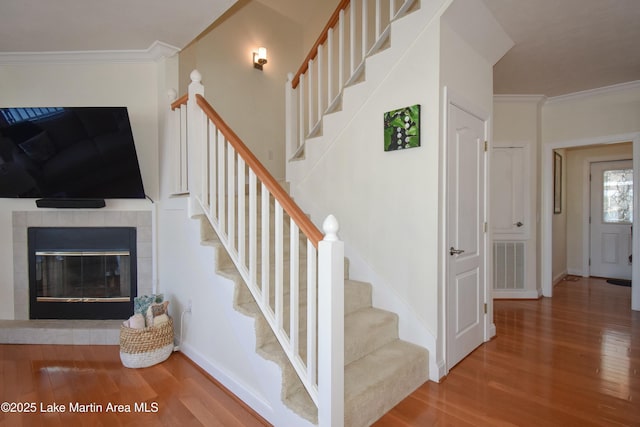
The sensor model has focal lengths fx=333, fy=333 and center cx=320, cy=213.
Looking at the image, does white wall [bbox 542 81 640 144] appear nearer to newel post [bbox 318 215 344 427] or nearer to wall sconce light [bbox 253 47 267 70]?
wall sconce light [bbox 253 47 267 70]

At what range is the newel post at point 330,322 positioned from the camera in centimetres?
147

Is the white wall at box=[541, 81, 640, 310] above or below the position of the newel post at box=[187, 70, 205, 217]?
above

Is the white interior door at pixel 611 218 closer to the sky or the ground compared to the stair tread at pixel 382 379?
closer to the sky

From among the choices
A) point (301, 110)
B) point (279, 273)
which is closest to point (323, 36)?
point (301, 110)

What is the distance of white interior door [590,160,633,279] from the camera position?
543 cm

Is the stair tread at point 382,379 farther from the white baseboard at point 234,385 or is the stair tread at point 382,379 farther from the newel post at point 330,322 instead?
the white baseboard at point 234,385

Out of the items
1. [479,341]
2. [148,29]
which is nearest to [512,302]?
[479,341]

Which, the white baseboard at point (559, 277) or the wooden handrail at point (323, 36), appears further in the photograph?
the white baseboard at point (559, 277)

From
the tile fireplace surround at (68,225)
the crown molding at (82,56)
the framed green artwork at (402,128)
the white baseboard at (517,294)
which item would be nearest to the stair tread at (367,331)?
the framed green artwork at (402,128)

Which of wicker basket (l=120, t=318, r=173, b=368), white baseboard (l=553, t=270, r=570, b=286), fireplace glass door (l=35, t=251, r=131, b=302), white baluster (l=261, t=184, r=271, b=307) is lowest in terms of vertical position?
white baseboard (l=553, t=270, r=570, b=286)

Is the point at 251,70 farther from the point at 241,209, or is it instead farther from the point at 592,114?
the point at 592,114

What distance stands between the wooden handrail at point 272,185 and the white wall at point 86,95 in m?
0.96

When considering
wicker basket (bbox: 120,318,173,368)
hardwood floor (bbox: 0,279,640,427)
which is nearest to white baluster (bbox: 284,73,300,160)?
wicker basket (bbox: 120,318,173,368)

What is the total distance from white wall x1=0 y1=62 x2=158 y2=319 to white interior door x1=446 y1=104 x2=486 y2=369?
259 cm
